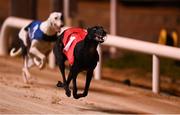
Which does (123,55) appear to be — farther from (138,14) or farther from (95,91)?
(138,14)

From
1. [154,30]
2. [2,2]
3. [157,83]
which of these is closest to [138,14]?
[154,30]

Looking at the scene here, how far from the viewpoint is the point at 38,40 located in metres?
7.61

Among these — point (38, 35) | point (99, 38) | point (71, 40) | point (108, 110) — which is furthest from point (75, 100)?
point (99, 38)

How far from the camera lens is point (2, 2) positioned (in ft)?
69.3

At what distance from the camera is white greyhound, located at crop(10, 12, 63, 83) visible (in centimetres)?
745

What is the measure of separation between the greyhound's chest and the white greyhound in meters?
0.56

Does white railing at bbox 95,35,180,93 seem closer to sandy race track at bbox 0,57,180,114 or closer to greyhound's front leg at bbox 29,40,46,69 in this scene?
sandy race track at bbox 0,57,180,114

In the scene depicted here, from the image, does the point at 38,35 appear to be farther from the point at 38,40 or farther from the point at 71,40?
the point at 71,40

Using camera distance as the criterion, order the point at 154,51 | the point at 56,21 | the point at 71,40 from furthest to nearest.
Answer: the point at 154,51 → the point at 56,21 → the point at 71,40

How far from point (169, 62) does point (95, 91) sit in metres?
4.11

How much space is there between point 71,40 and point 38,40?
42.1 inches

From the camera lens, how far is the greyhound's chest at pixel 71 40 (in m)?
6.50

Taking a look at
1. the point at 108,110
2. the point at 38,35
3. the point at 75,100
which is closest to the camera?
the point at 108,110

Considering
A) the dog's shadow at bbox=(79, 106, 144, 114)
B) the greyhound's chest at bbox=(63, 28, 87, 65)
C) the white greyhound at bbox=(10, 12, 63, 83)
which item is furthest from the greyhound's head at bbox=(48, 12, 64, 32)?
the dog's shadow at bbox=(79, 106, 144, 114)
